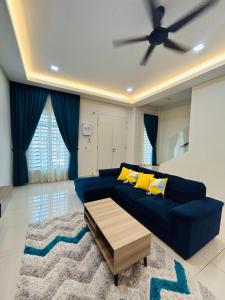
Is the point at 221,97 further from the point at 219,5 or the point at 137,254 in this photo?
the point at 137,254

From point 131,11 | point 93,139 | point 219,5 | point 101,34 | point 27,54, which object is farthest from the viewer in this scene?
point 93,139

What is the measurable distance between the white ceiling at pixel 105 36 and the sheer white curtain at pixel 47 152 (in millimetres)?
1371

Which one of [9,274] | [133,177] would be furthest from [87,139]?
[9,274]

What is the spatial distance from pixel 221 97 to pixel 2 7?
4.07 m

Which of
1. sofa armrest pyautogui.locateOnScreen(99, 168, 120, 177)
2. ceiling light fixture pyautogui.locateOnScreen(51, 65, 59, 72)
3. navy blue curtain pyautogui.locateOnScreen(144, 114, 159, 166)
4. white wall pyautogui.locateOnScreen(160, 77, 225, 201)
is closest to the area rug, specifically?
sofa armrest pyautogui.locateOnScreen(99, 168, 120, 177)

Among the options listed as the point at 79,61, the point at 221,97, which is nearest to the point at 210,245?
the point at 221,97

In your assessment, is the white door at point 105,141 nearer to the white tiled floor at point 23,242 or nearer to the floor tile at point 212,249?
the white tiled floor at point 23,242

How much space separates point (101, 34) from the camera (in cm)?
222

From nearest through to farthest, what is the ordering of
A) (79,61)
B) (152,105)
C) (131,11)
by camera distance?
(131,11) < (79,61) < (152,105)

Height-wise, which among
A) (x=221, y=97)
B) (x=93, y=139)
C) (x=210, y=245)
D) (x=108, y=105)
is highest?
(x=108, y=105)

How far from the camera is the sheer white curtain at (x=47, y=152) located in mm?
4004

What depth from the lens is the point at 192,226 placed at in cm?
147

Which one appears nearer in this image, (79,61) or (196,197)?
(196,197)

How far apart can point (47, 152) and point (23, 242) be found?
2820 millimetres
